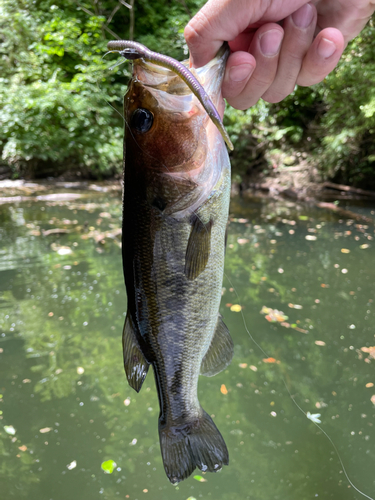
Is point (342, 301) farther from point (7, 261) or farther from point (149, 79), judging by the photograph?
point (7, 261)

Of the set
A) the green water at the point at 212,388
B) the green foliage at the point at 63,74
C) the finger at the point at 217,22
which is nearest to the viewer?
the finger at the point at 217,22

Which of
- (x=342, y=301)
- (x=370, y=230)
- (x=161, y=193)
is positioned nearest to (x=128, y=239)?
(x=161, y=193)

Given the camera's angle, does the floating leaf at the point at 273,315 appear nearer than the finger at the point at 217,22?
No

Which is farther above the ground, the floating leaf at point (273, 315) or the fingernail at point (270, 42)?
the fingernail at point (270, 42)

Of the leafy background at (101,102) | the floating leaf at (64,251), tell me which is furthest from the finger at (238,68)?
the leafy background at (101,102)

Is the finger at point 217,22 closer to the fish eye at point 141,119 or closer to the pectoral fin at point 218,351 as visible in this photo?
the fish eye at point 141,119

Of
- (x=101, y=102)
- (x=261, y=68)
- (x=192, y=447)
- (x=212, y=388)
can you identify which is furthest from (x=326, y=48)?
(x=101, y=102)

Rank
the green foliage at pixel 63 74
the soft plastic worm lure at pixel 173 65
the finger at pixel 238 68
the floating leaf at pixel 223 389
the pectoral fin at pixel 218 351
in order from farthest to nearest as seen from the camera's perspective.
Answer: the green foliage at pixel 63 74 < the floating leaf at pixel 223 389 < the pectoral fin at pixel 218 351 < the finger at pixel 238 68 < the soft plastic worm lure at pixel 173 65

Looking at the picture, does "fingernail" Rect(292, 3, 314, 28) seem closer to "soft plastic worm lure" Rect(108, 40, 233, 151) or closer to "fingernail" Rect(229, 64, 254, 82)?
"fingernail" Rect(229, 64, 254, 82)

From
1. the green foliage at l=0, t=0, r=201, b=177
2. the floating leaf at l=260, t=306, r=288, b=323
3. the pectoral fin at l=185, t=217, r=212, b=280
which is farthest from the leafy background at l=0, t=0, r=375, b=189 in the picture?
the pectoral fin at l=185, t=217, r=212, b=280
